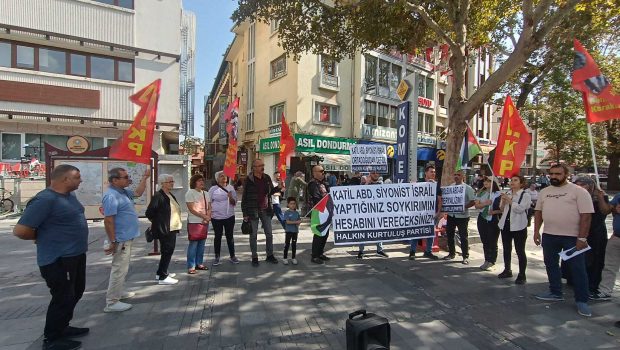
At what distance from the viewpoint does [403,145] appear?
832 cm

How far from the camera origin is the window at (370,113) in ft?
79.1

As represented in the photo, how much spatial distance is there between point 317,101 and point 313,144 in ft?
9.24

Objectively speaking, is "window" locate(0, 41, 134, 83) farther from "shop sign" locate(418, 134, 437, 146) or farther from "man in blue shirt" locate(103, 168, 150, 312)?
"shop sign" locate(418, 134, 437, 146)

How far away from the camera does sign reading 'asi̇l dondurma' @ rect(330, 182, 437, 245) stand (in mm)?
6215

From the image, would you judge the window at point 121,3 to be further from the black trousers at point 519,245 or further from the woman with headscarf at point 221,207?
the black trousers at point 519,245

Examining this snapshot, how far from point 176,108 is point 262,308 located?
563 inches

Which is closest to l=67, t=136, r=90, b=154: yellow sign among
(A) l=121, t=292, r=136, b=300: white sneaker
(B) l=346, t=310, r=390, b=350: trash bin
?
(A) l=121, t=292, r=136, b=300: white sneaker

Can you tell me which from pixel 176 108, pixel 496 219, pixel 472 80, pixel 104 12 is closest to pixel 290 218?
pixel 496 219

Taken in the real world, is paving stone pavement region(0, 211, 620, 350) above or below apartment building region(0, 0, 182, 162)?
below

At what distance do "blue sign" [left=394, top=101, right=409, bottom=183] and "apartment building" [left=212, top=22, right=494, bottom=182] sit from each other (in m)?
10.4

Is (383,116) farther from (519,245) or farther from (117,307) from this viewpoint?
(117,307)

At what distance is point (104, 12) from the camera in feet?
49.6

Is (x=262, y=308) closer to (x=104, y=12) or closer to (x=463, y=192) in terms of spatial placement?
(x=463, y=192)

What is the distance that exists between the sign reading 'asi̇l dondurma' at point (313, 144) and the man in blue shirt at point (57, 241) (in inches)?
658
